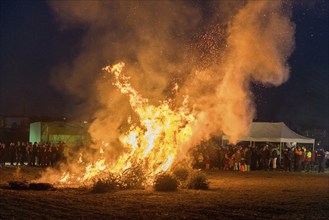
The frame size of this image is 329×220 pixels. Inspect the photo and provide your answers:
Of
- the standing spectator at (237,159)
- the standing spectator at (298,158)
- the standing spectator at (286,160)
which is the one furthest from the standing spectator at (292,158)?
the standing spectator at (237,159)

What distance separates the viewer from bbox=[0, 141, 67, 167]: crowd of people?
2844 centimetres

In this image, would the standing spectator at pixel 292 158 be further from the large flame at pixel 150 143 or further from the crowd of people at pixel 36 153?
the crowd of people at pixel 36 153

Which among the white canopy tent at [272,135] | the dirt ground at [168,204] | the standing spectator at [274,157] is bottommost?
the dirt ground at [168,204]

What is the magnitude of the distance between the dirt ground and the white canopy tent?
1329 cm

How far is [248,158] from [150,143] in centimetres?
1167

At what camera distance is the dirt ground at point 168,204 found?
1101cm

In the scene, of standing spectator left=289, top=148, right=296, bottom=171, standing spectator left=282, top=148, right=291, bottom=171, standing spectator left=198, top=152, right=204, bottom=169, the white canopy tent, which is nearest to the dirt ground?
standing spectator left=198, top=152, right=204, bottom=169

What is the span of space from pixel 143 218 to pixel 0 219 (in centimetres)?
301

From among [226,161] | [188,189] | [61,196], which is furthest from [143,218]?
[226,161]

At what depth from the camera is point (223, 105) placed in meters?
24.0

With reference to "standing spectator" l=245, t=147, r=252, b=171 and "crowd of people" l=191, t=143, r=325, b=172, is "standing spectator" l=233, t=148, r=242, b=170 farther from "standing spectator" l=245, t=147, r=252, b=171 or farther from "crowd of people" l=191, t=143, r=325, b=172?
"standing spectator" l=245, t=147, r=252, b=171

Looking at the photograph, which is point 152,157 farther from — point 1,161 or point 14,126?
point 14,126

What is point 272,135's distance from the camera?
3095 cm

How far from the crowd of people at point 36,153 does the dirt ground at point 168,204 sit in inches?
424
